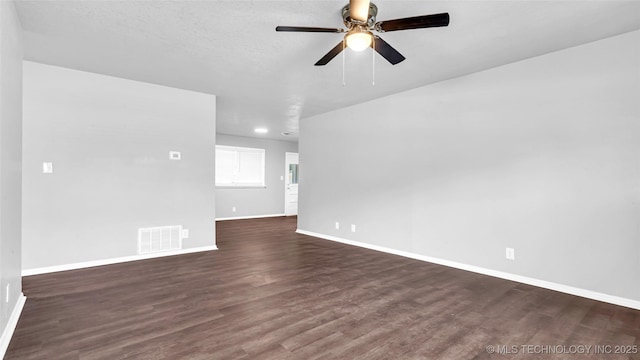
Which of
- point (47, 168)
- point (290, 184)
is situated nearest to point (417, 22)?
point (47, 168)

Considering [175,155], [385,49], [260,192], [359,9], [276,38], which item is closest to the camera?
[359,9]

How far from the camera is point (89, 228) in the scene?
383cm

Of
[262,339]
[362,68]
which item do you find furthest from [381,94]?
[262,339]

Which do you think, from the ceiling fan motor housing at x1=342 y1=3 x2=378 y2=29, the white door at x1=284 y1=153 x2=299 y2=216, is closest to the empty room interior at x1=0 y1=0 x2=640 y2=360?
the ceiling fan motor housing at x1=342 y1=3 x2=378 y2=29

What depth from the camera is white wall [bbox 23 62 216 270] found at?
11.6ft

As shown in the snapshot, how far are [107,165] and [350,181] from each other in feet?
12.1

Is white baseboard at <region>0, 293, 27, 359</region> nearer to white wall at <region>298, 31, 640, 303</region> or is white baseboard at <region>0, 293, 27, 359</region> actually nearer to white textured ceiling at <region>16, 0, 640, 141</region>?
white textured ceiling at <region>16, 0, 640, 141</region>

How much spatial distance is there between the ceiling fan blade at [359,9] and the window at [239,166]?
7034 millimetres

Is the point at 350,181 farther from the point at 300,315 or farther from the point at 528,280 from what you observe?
the point at 300,315

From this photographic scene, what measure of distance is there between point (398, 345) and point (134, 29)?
11.2ft

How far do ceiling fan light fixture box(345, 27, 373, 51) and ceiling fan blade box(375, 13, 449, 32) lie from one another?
11 cm

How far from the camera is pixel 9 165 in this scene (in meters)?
2.18

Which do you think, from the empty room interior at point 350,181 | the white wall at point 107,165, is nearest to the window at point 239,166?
the empty room interior at point 350,181

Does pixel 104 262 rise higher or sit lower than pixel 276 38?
A: lower
